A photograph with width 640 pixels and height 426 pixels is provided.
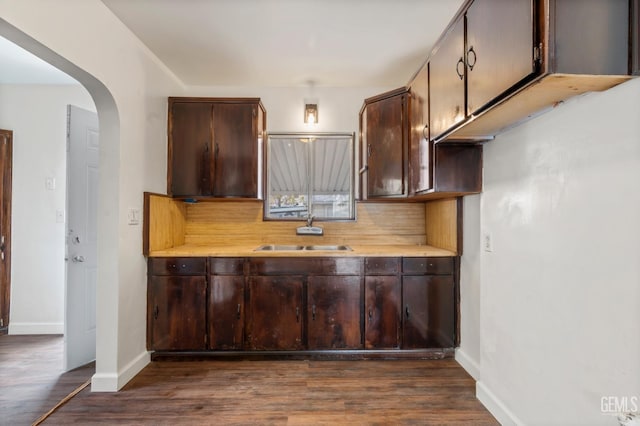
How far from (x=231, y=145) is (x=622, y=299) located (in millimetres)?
2799

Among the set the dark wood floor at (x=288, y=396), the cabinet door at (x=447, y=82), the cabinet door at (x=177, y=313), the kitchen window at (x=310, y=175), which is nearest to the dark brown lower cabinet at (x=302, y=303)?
the cabinet door at (x=177, y=313)

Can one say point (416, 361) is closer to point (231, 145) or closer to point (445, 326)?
point (445, 326)

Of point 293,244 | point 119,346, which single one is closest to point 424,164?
point 293,244

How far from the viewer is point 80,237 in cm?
247

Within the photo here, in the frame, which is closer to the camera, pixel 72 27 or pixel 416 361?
pixel 72 27

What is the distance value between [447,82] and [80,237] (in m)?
2.98

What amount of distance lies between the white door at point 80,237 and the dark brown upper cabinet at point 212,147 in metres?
0.62

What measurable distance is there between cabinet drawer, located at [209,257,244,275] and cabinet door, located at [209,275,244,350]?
4 cm

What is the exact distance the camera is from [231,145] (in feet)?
9.38

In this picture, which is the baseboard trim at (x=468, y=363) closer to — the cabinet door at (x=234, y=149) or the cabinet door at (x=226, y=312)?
the cabinet door at (x=226, y=312)

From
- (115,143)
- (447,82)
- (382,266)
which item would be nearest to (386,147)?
(447,82)

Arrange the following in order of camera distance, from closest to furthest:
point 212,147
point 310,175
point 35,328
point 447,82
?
point 447,82
point 212,147
point 35,328
point 310,175

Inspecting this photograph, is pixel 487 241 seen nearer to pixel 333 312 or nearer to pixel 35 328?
pixel 333 312

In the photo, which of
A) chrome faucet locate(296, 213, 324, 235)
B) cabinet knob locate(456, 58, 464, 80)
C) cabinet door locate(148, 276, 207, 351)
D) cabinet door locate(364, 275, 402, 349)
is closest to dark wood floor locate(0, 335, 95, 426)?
cabinet door locate(148, 276, 207, 351)
